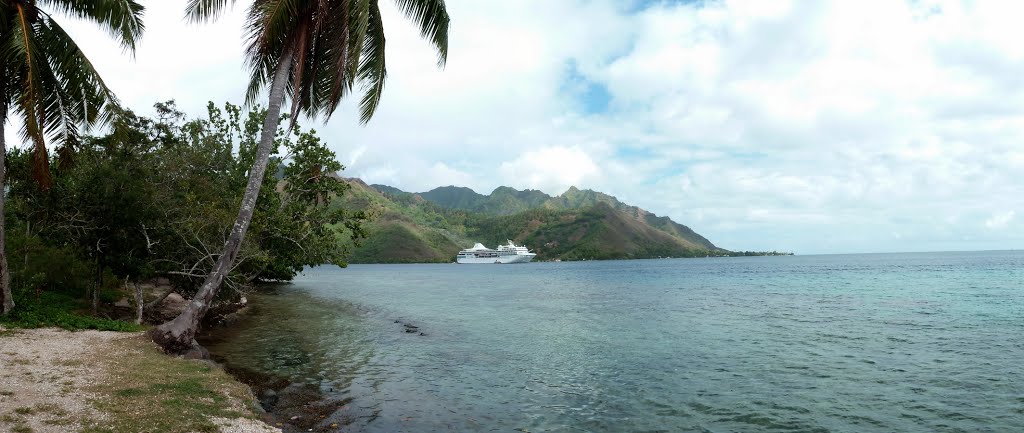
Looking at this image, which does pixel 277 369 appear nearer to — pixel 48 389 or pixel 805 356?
pixel 48 389

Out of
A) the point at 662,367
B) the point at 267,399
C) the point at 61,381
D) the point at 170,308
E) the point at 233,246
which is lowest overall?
the point at 662,367

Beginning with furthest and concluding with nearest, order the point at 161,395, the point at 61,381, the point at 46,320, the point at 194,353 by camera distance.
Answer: the point at 46,320
the point at 194,353
the point at 61,381
the point at 161,395

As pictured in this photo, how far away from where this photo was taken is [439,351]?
957 inches

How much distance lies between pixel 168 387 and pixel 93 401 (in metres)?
1.77

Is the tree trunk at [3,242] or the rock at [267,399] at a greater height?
the tree trunk at [3,242]

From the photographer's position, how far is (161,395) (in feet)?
37.2

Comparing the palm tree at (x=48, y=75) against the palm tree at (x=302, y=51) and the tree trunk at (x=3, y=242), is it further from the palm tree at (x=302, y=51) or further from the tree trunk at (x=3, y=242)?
the palm tree at (x=302, y=51)

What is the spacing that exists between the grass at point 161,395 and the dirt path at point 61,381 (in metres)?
0.06

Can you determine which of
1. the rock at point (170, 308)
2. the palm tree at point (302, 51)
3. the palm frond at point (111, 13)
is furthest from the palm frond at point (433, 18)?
the rock at point (170, 308)

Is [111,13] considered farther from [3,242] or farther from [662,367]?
[662,367]

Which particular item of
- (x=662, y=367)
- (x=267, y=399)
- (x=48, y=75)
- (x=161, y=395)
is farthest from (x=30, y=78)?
(x=662, y=367)

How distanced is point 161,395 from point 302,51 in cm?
1043

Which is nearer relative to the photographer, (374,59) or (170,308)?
(374,59)

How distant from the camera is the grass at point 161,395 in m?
9.65
